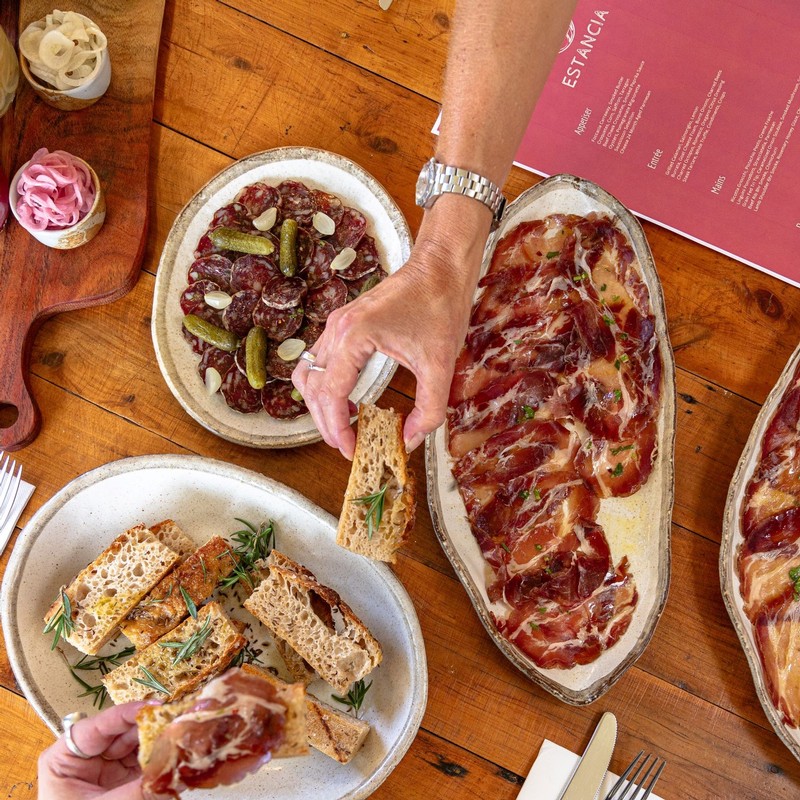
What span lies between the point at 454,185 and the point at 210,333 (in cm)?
57

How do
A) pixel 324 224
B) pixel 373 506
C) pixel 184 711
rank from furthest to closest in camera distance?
pixel 324 224 < pixel 373 506 < pixel 184 711

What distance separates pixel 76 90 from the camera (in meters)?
1.46

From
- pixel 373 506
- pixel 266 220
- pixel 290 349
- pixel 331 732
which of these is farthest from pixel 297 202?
pixel 331 732

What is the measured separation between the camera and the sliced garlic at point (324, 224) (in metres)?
1.51

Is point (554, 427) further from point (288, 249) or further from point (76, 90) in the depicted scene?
point (76, 90)

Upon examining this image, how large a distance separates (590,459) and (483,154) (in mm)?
633

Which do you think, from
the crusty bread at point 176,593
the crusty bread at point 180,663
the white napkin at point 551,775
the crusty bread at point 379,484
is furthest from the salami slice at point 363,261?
the white napkin at point 551,775

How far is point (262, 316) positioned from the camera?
57.9 inches

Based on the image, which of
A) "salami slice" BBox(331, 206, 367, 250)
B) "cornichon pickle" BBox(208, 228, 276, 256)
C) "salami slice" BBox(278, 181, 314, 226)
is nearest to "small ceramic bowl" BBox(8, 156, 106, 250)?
"cornichon pickle" BBox(208, 228, 276, 256)

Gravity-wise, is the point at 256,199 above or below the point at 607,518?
above

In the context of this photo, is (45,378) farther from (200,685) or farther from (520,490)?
(520,490)

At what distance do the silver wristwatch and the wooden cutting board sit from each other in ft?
2.12

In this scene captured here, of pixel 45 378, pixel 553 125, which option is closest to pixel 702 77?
pixel 553 125

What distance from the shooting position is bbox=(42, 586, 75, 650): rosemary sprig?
1.33 m
